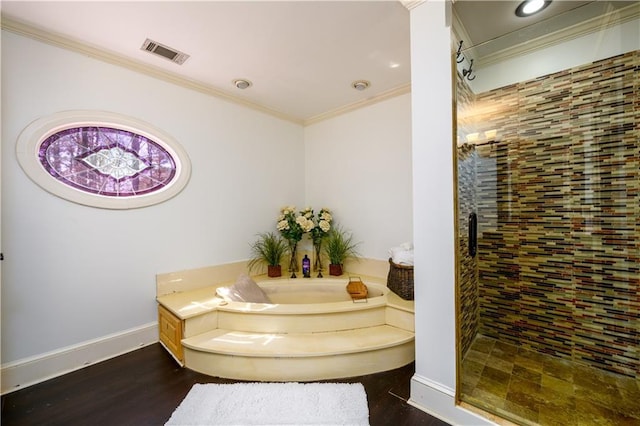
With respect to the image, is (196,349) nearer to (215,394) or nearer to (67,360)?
(215,394)

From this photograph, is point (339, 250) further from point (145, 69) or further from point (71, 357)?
point (145, 69)

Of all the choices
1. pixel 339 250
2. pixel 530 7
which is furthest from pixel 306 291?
pixel 530 7

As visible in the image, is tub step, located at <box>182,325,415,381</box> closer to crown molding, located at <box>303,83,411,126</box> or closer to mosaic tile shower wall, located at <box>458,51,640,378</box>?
mosaic tile shower wall, located at <box>458,51,640,378</box>

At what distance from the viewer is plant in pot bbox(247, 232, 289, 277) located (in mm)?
3213

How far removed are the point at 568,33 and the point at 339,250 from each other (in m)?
2.69

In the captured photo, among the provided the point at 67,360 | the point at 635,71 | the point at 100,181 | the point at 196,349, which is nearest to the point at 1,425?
the point at 67,360

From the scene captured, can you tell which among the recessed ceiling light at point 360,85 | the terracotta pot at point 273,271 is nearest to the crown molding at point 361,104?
the recessed ceiling light at point 360,85

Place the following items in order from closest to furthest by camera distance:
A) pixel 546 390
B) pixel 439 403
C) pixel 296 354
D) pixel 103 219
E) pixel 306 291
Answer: pixel 439 403 < pixel 546 390 < pixel 296 354 < pixel 103 219 < pixel 306 291

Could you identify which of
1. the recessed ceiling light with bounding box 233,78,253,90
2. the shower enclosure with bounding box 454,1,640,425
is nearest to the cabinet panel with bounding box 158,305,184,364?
the shower enclosure with bounding box 454,1,640,425

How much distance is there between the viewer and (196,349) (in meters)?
1.97

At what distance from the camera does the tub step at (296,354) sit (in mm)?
1867

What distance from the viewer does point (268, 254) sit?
3254 mm

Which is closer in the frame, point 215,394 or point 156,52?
point 215,394

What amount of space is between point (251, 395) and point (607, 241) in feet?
8.72
